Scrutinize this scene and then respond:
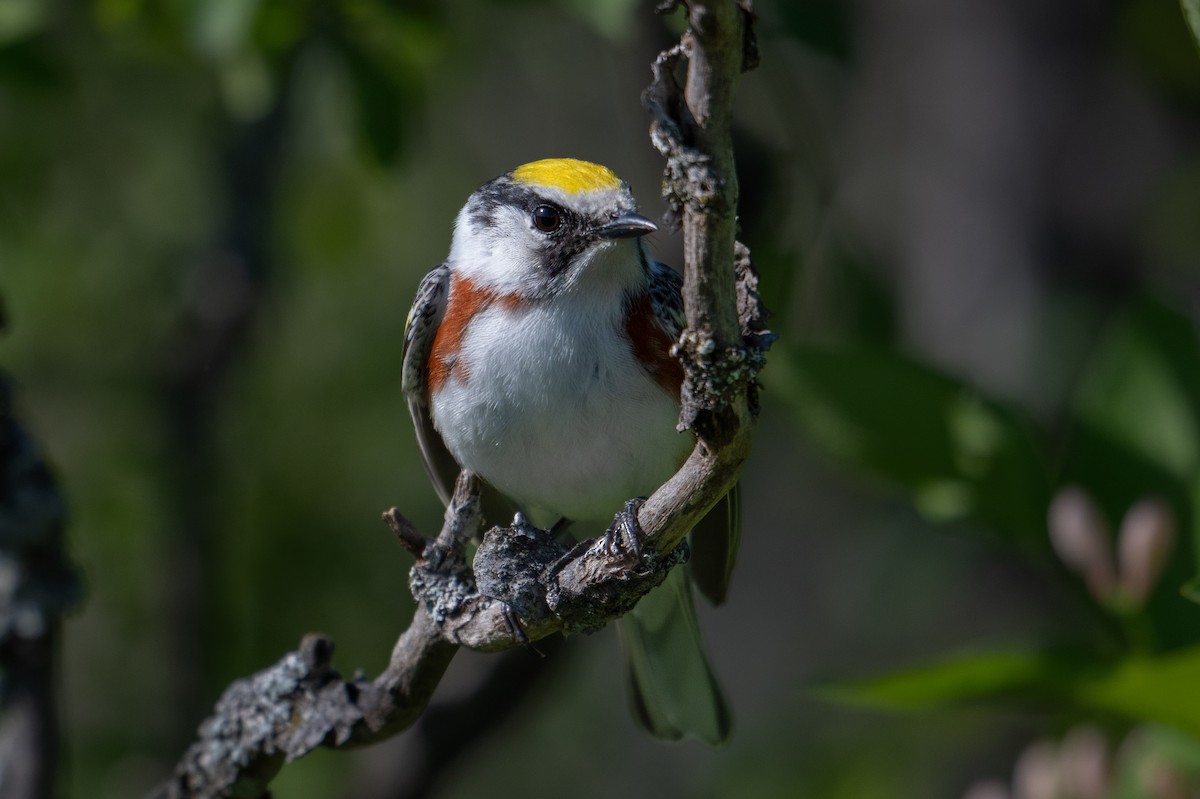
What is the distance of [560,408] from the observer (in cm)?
255

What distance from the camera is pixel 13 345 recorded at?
522cm

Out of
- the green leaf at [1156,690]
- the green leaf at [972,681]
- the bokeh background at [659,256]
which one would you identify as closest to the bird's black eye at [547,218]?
the bokeh background at [659,256]

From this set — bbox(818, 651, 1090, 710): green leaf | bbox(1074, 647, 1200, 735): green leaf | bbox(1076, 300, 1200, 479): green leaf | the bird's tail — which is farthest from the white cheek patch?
bbox(1074, 647, 1200, 735): green leaf

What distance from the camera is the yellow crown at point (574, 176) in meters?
2.66

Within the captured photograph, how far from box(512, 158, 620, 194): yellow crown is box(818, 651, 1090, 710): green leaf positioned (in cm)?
113

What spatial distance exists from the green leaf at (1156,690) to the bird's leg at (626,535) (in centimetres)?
90

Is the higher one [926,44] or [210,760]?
[926,44]

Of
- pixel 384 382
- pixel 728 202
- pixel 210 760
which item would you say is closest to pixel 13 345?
pixel 384 382

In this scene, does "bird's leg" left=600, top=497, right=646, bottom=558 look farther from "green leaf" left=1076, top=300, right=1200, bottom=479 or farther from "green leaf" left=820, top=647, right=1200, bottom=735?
"green leaf" left=1076, top=300, right=1200, bottom=479

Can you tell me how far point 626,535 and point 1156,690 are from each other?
3.11 feet

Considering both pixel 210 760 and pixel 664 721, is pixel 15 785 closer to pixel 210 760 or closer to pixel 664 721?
pixel 210 760

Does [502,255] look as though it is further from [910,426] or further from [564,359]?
[910,426]

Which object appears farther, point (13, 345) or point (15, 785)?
point (13, 345)

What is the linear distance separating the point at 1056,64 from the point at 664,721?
4.14 meters
